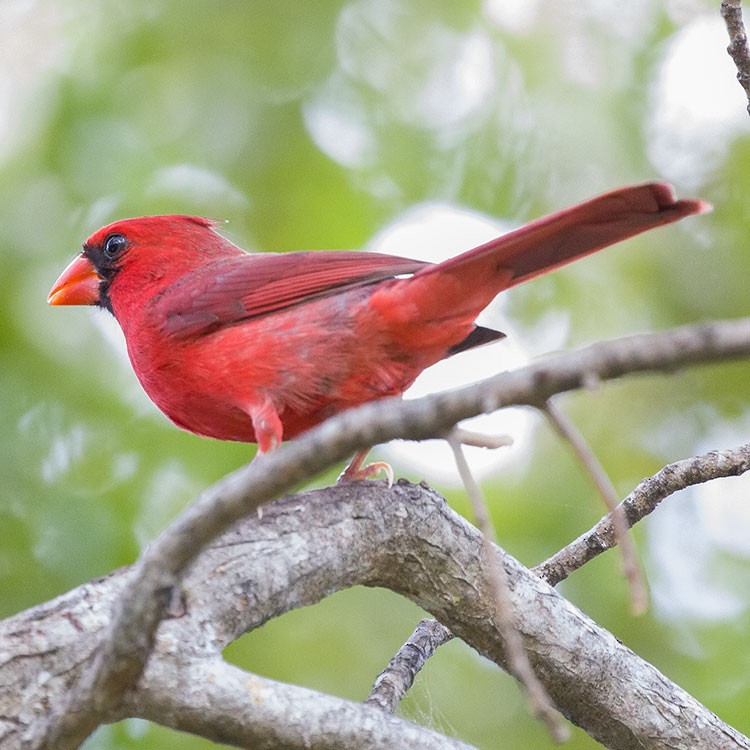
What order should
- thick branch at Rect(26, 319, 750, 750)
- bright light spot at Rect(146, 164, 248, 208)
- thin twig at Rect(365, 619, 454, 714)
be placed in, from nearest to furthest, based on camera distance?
thick branch at Rect(26, 319, 750, 750)
thin twig at Rect(365, 619, 454, 714)
bright light spot at Rect(146, 164, 248, 208)

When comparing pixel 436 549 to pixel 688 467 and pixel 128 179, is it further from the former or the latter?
pixel 128 179

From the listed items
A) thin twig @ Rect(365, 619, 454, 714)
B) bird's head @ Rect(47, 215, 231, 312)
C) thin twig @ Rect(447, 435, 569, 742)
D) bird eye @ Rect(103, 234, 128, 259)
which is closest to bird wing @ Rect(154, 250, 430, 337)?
bird's head @ Rect(47, 215, 231, 312)

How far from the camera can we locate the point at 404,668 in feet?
9.84

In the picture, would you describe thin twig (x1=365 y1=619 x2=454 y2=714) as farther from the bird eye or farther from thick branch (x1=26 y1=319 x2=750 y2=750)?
the bird eye

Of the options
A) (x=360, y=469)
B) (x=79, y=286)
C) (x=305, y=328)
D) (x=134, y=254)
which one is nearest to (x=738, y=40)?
(x=305, y=328)

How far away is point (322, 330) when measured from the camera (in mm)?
3453

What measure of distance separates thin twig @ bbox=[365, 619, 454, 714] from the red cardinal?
702 millimetres

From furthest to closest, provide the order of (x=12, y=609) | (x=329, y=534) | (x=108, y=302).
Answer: (x=12, y=609), (x=108, y=302), (x=329, y=534)

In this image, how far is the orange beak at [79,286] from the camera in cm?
430

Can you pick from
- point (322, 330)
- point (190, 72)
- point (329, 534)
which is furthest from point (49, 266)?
point (329, 534)

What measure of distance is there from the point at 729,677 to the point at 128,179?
346 centimetres

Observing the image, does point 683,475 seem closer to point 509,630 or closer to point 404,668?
point 404,668

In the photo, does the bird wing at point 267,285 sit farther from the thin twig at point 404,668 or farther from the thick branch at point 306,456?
the thick branch at point 306,456

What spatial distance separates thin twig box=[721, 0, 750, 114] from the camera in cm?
269
